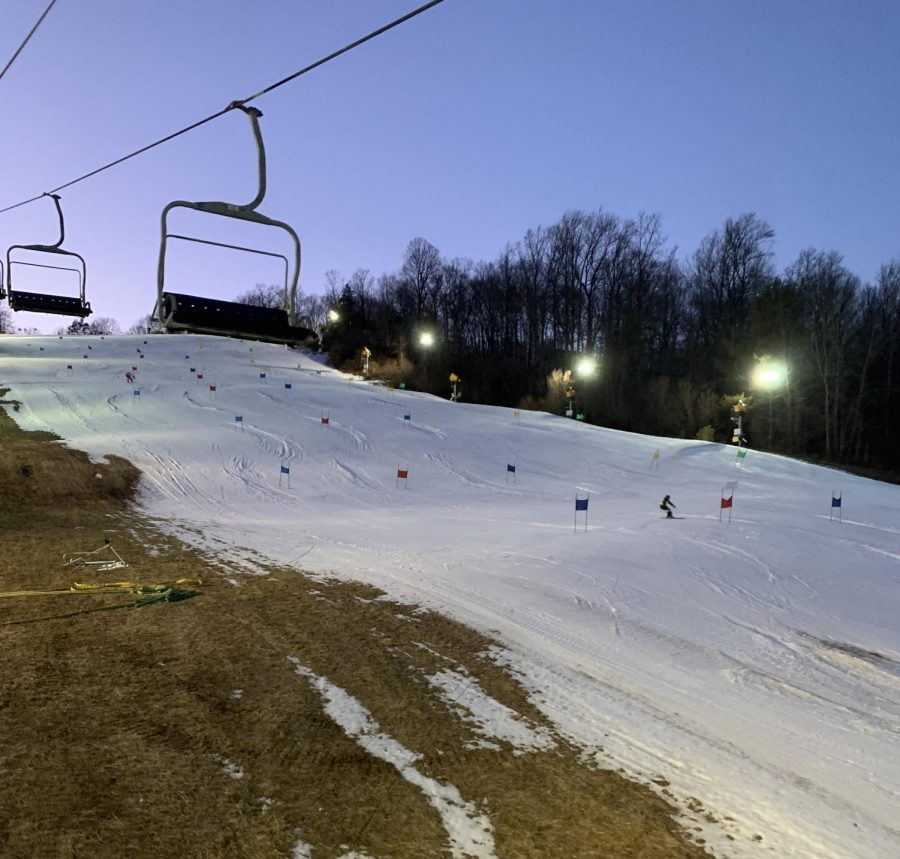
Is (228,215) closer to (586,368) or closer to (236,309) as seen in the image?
(236,309)

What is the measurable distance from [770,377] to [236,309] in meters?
45.4

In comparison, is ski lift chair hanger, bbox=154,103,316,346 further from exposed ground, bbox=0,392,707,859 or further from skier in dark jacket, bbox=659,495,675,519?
skier in dark jacket, bbox=659,495,675,519

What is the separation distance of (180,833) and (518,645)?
14.7 feet

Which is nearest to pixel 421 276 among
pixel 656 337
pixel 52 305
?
pixel 656 337

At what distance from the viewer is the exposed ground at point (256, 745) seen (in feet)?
12.1

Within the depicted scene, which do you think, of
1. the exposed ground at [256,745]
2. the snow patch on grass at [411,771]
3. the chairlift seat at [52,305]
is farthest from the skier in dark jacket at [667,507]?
the chairlift seat at [52,305]

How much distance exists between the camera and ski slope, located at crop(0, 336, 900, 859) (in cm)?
495

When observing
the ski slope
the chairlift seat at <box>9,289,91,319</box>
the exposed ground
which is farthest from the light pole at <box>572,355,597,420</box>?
the exposed ground

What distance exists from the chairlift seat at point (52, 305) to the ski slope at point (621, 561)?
5494mm

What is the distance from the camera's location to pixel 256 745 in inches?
183

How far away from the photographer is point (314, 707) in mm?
5352

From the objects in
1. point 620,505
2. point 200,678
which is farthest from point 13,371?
point 200,678

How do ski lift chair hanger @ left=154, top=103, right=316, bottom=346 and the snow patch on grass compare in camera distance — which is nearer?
the snow patch on grass

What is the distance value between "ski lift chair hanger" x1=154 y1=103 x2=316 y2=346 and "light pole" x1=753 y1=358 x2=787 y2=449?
44579mm
